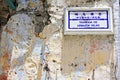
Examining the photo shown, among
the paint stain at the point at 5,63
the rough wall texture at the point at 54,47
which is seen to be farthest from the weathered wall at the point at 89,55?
the paint stain at the point at 5,63

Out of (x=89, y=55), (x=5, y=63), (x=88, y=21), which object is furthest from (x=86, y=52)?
(x=5, y=63)

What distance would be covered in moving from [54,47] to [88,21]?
0.97 ft

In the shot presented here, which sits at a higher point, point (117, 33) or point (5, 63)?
point (117, 33)

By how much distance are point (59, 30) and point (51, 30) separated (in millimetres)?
57

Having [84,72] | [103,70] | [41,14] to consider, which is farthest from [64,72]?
[41,14]

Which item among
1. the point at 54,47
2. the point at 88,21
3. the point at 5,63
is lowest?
the point at 5,63

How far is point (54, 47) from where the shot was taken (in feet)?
6.95

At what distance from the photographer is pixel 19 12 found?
2.21m

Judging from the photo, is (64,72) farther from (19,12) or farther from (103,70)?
(19,12)

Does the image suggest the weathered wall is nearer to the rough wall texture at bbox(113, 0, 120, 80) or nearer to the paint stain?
the rough wall texture at bbox(113, 0, 120, 80)

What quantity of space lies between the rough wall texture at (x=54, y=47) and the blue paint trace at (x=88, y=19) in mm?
61

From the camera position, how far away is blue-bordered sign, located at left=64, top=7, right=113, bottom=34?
2086 millimetres

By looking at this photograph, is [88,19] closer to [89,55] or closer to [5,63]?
[89,55]

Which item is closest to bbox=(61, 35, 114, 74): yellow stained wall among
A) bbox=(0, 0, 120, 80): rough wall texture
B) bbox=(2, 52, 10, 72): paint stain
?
bbox=(0, 0, 120, 80): rough wall texture
